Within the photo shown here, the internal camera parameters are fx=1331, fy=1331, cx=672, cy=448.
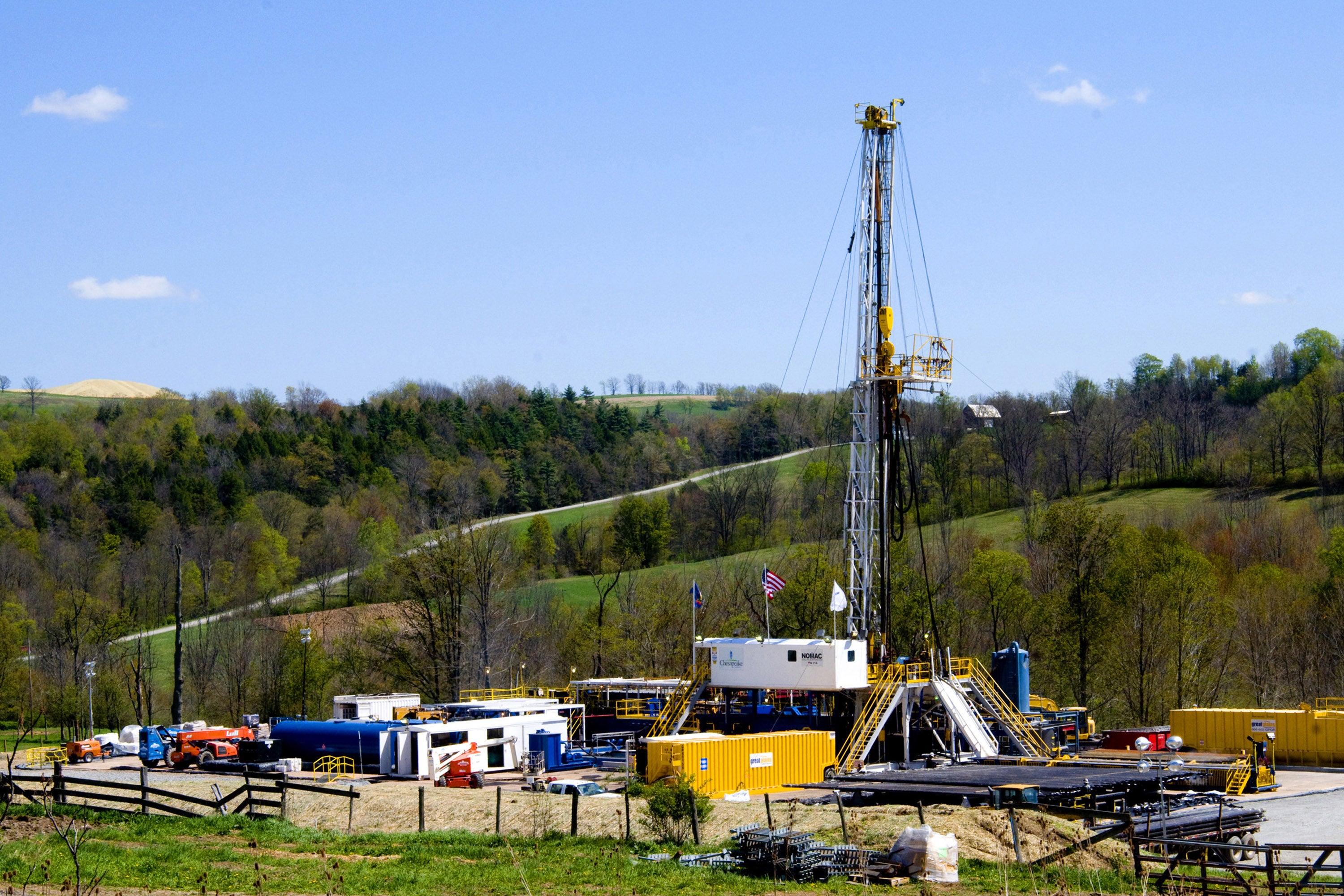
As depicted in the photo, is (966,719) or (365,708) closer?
(966,719)

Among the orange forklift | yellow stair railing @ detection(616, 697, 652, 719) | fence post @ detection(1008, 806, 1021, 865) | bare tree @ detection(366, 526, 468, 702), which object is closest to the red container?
yellow stair railing @ detection(616, 697, 652, 719)

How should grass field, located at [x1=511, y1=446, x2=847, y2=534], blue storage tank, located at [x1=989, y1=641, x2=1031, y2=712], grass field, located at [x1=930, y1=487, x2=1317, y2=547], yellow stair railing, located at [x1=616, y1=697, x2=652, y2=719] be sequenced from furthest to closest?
grass field, located at [x1=511, y1=446, x2=847, y2=534] → grass field, located at [x1=930, y1=487, x2=1317, y2=547] → yellow stair railing, located at [x1=616, y1=697, x2=652, y2=719] → blue storage tank, located at [x1=989, y1=641, x2=1031, y2=712]

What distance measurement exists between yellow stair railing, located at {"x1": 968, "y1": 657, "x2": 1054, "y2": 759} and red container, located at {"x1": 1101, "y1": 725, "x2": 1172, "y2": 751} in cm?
284

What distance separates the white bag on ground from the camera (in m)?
17.7

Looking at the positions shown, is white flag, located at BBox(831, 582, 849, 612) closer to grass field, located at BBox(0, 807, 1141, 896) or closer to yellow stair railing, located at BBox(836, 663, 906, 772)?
yellow stair railing, located at BBox(836, 663, 906, 772)

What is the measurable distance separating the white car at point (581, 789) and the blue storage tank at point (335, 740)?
6737 mm

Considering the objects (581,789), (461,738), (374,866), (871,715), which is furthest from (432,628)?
(374,866)

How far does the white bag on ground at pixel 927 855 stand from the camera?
1770cm

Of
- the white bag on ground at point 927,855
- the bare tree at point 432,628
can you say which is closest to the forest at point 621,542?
the bare tree at point 432,628

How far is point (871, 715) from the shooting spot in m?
35.8

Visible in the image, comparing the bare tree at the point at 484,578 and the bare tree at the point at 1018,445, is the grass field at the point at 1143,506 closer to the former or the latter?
the bare tree at the point at 1018,445

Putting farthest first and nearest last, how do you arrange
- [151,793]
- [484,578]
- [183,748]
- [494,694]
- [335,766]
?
[484,578] → [494,694] → [183,748] → [335,766] → [151,793]

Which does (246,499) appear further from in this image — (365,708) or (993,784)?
(993,784)

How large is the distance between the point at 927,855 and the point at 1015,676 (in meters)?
24.5
